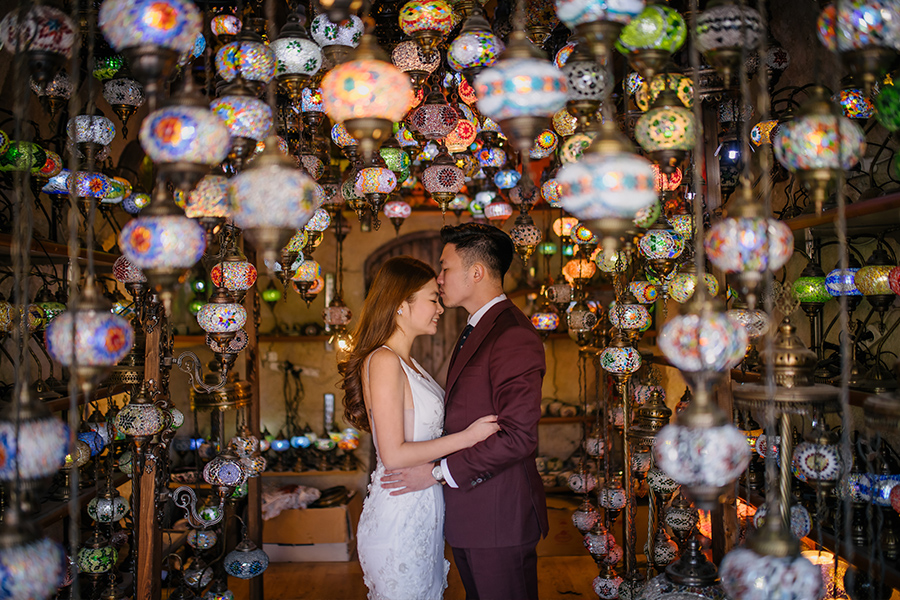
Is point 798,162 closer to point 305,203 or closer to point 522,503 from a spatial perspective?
point 305,203

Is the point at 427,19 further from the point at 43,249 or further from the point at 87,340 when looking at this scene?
the point at 43,249

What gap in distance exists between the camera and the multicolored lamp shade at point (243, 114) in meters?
1.04

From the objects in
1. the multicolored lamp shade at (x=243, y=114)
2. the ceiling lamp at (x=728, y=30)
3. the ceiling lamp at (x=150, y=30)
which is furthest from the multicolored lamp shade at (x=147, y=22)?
the ceiling lamp at (x=728, y=30)

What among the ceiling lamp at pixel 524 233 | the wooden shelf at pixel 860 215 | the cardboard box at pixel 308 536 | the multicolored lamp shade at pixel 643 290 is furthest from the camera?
the cardboard box at pixel 308 536

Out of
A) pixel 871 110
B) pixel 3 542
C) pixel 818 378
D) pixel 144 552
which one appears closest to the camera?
pixel 3 542

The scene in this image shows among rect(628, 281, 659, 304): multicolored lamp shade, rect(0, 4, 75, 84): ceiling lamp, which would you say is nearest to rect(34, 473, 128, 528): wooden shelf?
rect(0, 4, 75, 84): ceiling lamp

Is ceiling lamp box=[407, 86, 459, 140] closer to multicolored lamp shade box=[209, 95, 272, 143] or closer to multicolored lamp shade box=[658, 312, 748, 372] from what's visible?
multicolored lamp shade box=[209, 95, 272, 143]

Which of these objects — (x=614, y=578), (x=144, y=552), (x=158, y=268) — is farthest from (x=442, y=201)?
(x=614, y=578)

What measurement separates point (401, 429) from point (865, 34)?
1.68 meters

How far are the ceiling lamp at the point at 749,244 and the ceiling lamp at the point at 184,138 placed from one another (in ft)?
2.41

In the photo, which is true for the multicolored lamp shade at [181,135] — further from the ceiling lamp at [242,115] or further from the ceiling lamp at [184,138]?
the ceiling lamp at [242,115]

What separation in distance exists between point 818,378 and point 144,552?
2.19m

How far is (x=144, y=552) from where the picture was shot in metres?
2.21

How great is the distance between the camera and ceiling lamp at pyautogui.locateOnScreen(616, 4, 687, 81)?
979mm
